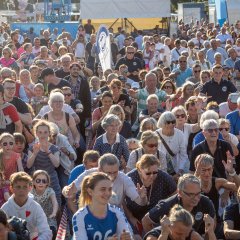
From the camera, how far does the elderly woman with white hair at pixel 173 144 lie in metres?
9.87

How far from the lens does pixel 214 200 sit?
8.35 metres

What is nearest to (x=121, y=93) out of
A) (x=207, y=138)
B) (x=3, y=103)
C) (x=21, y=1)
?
(x=3, y=103)

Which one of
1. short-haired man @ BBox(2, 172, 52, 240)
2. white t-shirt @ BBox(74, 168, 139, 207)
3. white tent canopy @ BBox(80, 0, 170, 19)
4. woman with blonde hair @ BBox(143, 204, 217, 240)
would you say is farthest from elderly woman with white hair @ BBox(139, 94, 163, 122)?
white tent canopy @ BBox(80, 0, 170, 19)

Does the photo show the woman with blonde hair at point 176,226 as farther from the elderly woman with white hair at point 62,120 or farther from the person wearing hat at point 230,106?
the person wearing hat at point 230,106

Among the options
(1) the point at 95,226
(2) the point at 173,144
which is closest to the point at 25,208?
(1) the point at 95,226

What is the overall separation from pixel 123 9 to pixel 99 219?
80.4 ft

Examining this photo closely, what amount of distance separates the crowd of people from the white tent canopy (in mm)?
15004

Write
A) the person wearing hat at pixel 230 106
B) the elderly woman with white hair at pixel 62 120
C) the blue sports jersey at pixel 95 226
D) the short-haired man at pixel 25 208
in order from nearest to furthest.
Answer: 1. the blue sports jersey at pixel 95 226
2. the short-haired man at pixel 25 208
3. the elderly woman with white hair at pixel 62 120
4. the person wearing hat at pixel 230 106

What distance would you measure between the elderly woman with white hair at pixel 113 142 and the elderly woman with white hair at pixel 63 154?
0.48 meters

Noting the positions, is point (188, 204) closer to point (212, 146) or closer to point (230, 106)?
point (212, 146)

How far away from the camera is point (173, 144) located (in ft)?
32.7

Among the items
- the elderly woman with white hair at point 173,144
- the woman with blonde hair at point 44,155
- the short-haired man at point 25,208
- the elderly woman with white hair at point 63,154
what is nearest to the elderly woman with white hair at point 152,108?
the elderly woman with white hair at point 173,144

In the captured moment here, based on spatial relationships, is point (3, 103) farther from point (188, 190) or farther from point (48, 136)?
point (188, 190)

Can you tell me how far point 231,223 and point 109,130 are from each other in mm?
2590
